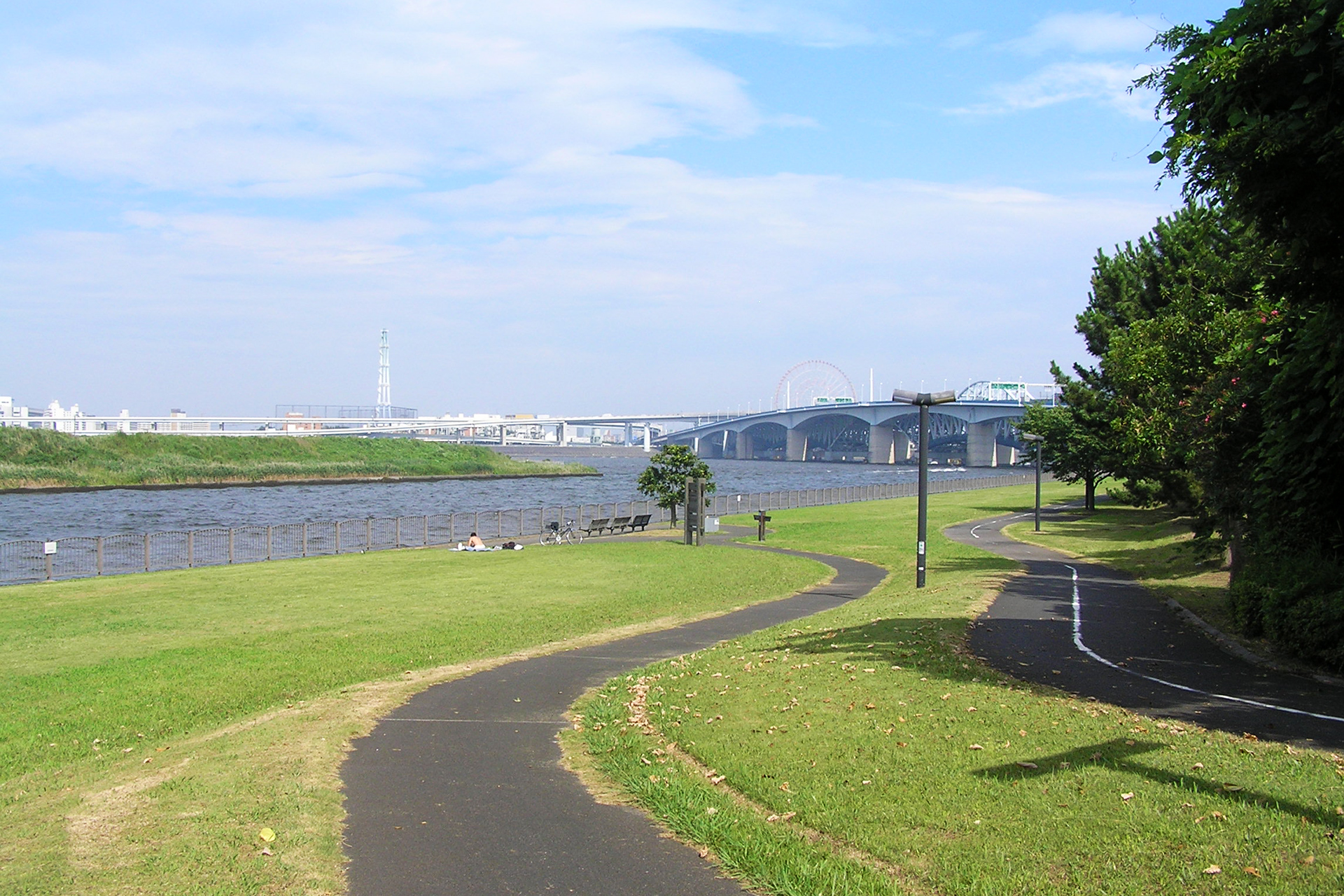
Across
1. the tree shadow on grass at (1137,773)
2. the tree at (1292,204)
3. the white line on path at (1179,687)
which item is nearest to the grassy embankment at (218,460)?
the white line on path at (1179,687)

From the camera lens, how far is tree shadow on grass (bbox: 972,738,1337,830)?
21.4 ft

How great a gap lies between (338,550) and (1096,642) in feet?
92.2

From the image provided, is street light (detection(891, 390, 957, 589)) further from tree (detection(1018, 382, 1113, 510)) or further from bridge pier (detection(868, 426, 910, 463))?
bridge pier (detection(868, 426, 910, 463))

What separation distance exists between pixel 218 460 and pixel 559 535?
93.5 m

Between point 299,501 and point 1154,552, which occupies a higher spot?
point 1154,552

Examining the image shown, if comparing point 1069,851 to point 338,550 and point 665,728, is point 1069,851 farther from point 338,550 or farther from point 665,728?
point 338,550

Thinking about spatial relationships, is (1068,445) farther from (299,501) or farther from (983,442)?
(983,442)

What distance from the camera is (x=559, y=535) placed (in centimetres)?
4031

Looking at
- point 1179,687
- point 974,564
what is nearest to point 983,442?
point 974,564

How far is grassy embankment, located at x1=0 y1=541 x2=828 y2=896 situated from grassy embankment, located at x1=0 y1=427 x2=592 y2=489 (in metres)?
81.0

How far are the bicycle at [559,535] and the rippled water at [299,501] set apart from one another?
79.1 feet

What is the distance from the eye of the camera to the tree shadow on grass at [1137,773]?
6523 mm

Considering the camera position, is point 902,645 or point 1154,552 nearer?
point 902,645

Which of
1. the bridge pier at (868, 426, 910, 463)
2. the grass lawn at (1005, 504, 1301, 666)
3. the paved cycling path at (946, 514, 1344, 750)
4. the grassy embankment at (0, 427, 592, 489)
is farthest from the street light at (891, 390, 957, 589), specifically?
the bridge pier at (868, 426, 910, 463)
